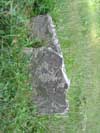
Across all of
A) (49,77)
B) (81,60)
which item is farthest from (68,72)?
(49,77)

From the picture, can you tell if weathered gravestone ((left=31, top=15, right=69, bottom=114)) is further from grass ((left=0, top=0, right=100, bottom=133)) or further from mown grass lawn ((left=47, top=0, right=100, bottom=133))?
mown grass lawn ((left=47, top=0, right=100, bottom=133))

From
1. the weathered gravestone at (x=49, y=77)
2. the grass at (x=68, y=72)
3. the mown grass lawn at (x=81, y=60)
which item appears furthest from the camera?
the mown grass lawn at (x=81, y=60)

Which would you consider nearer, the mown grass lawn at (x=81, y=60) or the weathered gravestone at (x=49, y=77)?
the weathered gravestone at (x=49, y=77)

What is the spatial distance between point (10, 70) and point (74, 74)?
2.45ft

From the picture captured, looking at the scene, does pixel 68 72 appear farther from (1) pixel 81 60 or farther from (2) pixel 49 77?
(2) pixel 49 77

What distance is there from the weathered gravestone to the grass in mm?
63

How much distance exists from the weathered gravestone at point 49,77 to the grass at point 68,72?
6 cm

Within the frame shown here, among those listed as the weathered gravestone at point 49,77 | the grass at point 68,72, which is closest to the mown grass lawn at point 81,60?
the grass at point 68,72

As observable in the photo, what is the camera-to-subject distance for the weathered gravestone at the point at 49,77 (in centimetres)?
262

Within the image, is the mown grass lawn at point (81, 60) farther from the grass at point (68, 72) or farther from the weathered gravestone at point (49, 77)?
the weathered gravestone at point (49, 77)

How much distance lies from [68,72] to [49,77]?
516mm

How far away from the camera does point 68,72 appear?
123 inches

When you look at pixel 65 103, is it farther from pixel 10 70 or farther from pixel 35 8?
pixel 35 8

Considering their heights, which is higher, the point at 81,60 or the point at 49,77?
the point at 49,77
